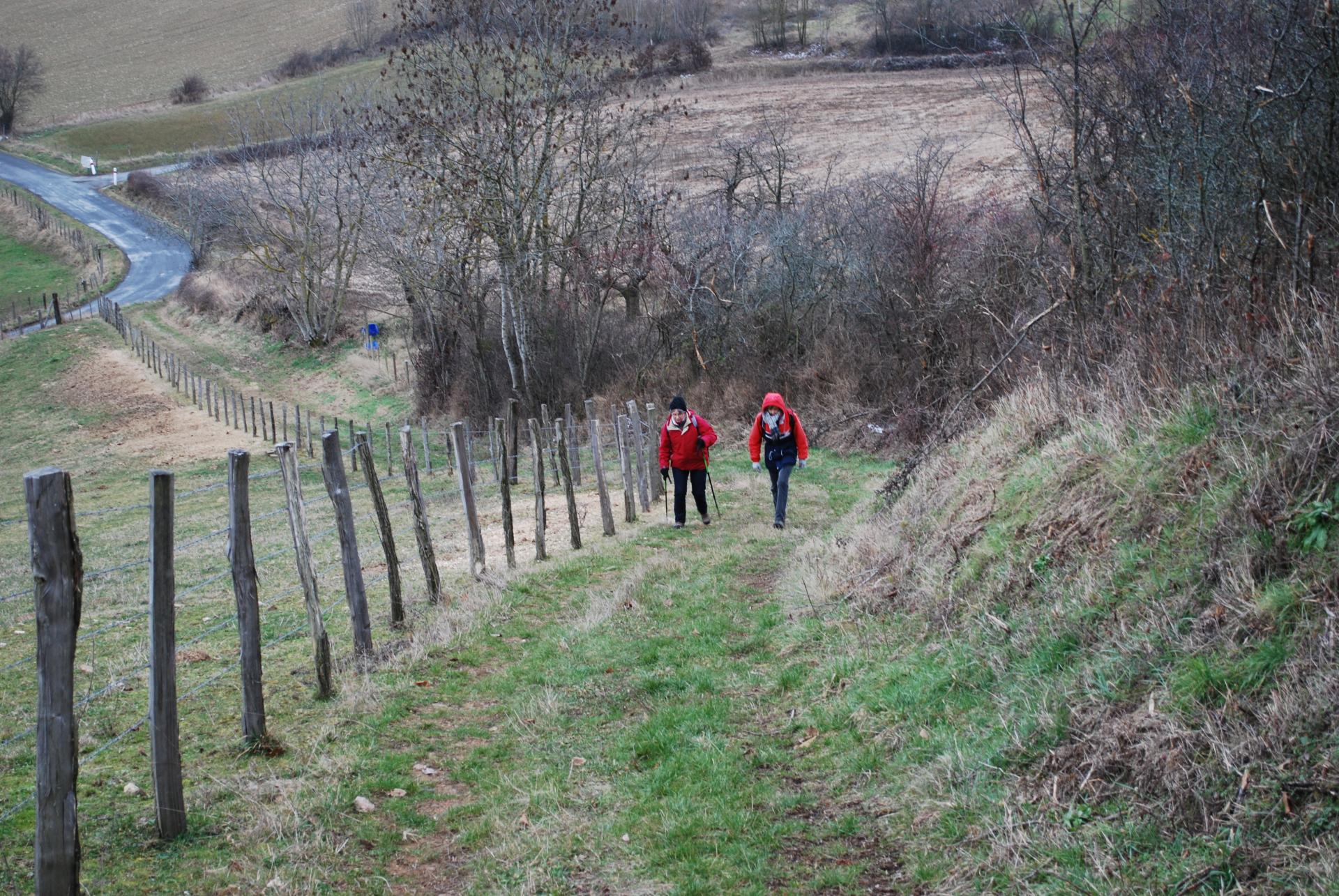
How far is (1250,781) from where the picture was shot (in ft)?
12.8

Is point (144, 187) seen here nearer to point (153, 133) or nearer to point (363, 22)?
point (153, 133)

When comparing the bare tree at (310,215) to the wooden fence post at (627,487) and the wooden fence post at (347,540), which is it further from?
the wooden fence post at (347,540)

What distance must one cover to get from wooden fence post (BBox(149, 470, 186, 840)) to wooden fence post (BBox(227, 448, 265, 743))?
0.80m

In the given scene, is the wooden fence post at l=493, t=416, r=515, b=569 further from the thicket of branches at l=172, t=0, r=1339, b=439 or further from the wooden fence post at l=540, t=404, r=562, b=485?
the wooden fence post at l=540, t=404, r=562, b=485

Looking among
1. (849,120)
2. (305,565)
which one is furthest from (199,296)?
(305,565)

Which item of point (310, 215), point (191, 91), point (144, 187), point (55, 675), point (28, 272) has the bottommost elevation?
point (55, 675)

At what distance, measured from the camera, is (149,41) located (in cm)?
10775

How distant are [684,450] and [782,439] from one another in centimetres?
143

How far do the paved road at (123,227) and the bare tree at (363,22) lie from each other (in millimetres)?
21710

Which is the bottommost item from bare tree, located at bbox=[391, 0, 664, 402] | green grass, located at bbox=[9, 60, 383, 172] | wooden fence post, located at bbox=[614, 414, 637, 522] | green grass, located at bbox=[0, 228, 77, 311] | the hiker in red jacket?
wooden fence post, located at bbox=[614, 414, 637, 522]

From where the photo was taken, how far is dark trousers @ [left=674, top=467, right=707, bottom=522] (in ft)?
47.8

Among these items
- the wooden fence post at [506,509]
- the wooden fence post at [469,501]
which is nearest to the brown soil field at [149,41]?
the wooden fence post at [506,509]

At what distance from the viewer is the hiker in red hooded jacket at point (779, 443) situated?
538 inches

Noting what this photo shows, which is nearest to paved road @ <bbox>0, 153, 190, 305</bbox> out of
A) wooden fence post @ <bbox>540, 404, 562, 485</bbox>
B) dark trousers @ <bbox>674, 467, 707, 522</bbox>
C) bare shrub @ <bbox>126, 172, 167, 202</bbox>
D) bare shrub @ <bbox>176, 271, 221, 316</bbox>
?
bare shrub @ <bbox>126, 172, 167, 202</bbox>
